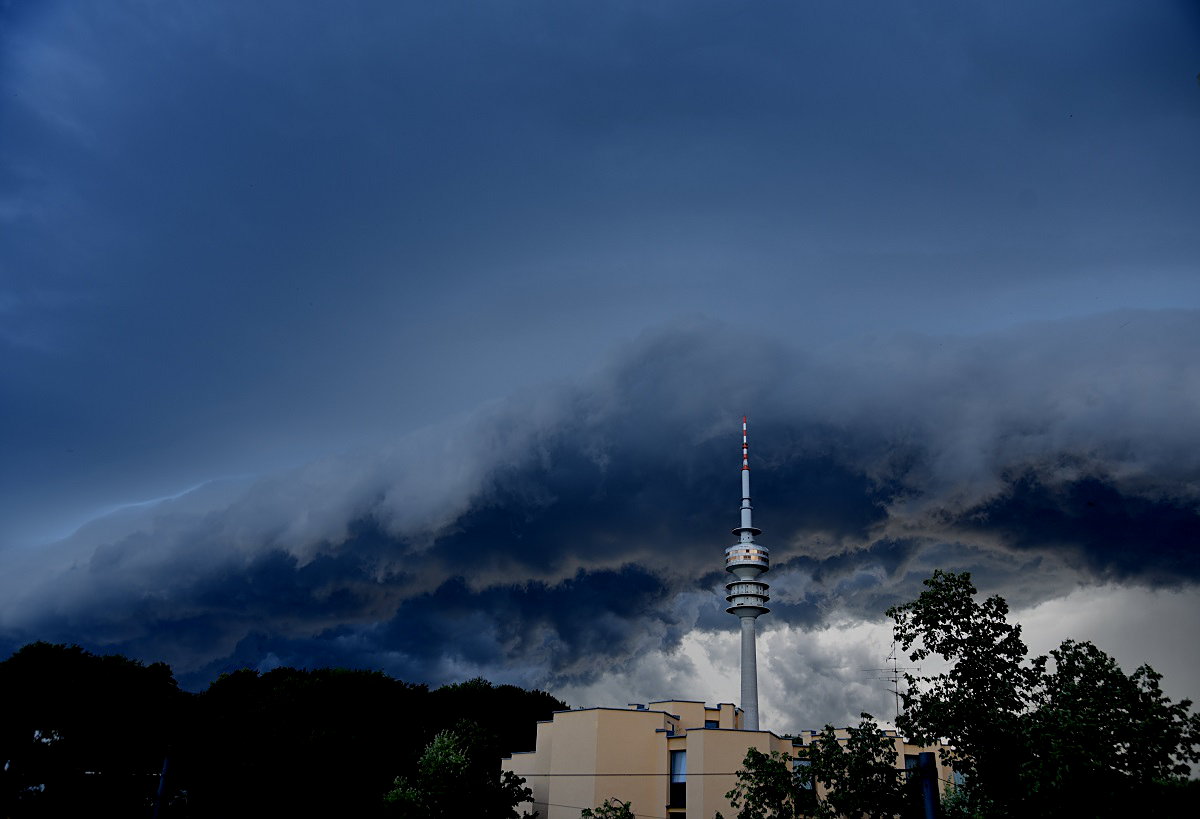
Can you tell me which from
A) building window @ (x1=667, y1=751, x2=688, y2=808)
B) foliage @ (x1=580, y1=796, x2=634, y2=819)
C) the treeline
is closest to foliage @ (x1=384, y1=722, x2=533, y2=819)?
the treeline

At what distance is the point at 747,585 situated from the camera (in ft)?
384

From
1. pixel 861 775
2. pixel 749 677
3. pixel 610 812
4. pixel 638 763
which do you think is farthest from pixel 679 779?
pixel 749 677

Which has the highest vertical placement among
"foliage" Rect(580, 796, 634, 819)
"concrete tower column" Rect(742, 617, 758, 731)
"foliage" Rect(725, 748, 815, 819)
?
"concrete tower column" Rect(742, 617, 758, 731)

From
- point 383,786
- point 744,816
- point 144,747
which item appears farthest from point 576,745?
point 144,747

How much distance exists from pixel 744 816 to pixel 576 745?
29024 mm

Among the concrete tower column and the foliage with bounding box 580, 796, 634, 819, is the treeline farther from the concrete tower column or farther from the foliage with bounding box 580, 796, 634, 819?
the concrete tower column

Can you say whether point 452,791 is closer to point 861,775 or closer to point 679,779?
point 679,779

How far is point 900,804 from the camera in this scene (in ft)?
94.4

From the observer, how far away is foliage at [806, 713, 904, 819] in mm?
29062

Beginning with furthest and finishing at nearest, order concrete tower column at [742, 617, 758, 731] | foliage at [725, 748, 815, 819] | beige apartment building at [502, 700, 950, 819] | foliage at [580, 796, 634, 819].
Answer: concrete tower column at [742, 617, 758, 731]
beige apartment building at [502, 700, 950, 819]
foliage at [580, 796, 634, 819]
foliage at [725, 748, 815, 819]

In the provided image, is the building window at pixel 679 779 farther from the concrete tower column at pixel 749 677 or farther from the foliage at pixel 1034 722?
the concrete tower column at pixel 749 677

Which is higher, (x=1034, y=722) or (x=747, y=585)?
(x=747, y=585)

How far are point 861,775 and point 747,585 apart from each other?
8877 centimetres

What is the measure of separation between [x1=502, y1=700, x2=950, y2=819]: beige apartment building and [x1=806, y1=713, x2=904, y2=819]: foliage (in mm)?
25676
